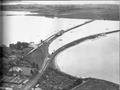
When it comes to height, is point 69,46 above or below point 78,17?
below

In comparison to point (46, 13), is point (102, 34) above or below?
below

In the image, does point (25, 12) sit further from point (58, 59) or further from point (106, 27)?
point (106, 27)

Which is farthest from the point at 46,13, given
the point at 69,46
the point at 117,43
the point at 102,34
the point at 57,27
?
the point at 117,43

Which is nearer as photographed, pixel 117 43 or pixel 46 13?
pixel 117 43

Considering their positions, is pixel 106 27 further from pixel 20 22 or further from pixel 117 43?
pixel 20 22

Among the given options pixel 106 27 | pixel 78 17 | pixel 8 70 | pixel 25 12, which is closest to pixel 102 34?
pixel 106 27

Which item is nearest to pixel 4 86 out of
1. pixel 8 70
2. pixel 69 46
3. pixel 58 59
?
pixel 8 70


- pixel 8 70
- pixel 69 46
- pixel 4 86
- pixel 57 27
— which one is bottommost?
pixel 4 86

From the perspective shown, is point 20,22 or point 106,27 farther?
point 20,22
